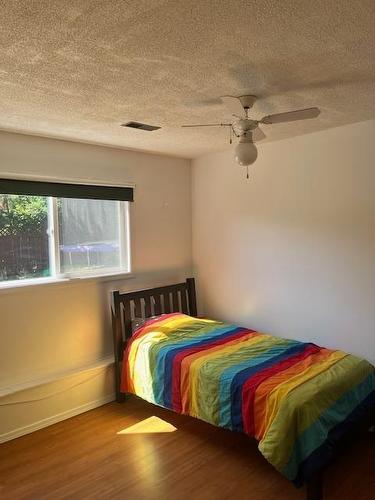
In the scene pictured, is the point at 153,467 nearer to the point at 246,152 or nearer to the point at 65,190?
the point at 246,152

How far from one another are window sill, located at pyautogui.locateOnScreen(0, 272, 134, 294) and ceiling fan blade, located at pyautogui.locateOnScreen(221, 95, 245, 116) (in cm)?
192

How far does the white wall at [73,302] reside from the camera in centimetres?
302

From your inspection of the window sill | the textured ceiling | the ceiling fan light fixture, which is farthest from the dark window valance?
the ceiling fan light fixture

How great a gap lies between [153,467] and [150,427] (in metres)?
0.53

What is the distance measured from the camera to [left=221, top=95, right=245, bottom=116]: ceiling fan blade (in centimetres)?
206

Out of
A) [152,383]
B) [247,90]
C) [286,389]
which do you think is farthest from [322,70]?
[152,383]

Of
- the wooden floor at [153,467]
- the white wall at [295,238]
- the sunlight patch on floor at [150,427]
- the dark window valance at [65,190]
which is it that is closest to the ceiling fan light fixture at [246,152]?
the white wall at [295,238]

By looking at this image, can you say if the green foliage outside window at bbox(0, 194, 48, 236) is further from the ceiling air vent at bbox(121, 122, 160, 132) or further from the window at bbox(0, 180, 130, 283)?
the ceiling air vent at bbox(121, 122, 160, 132)

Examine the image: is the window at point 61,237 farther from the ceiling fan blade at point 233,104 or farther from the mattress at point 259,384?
the ceiling fan blade at point 233,104

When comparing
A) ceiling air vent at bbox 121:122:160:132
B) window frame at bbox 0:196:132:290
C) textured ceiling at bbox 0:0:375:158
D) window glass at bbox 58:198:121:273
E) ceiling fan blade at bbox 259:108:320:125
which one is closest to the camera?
textured ceiling at bbox 0:0:375:158

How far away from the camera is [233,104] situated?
2.22 meters

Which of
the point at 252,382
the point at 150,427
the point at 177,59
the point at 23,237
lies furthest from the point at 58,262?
the point at 177,59

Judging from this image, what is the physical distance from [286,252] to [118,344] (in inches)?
69.5

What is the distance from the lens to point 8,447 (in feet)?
9.35
